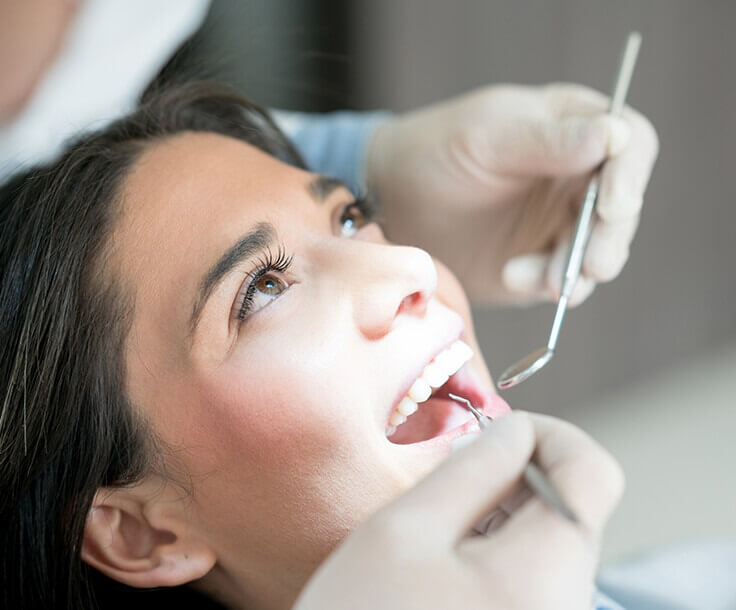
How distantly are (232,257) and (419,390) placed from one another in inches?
7.8

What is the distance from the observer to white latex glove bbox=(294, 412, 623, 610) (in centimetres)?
59

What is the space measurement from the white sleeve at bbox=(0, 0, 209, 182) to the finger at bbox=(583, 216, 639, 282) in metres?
0.55

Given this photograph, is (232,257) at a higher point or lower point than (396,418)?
higher

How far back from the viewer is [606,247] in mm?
1064

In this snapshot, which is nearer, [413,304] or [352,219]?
[413,304]

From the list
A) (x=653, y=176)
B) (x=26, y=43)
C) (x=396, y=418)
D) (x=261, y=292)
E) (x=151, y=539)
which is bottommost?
(x=653, y=176)

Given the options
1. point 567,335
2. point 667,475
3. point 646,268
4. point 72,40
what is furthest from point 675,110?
point 72,40

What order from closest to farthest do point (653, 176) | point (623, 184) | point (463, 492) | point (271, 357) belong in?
point (463, 492), point (271, 357), point (623, 184), point (653, 176)

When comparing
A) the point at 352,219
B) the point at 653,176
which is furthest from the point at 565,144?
the point at 653,176

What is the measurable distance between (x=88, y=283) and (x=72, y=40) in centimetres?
43

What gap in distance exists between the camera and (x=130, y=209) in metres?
0.87

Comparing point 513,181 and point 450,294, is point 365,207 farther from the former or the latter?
point 513,181

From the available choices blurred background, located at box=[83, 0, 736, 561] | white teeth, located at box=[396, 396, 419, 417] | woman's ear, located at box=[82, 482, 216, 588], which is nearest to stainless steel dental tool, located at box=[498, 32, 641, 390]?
white teeth, located at box=[396, 396, 419, 417]

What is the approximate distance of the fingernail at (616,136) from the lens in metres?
1.05
